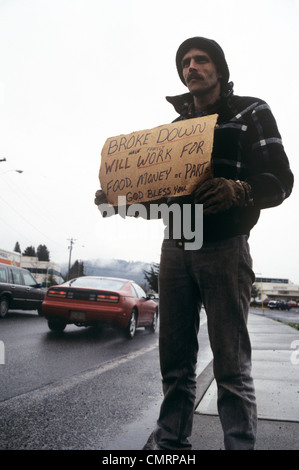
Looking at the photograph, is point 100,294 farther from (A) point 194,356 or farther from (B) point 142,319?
(A) point 194,356

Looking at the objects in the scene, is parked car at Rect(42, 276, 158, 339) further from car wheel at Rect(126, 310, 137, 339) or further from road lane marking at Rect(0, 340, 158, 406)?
road lane marking at Rect(0, 340, 158, 406)

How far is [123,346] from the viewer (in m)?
6.94

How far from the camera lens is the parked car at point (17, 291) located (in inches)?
432

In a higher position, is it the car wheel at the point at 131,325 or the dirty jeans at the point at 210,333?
the dirty jeans at the point at 210,333

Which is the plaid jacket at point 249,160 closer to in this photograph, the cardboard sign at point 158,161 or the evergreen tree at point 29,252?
the cardboard sign at point 158,161

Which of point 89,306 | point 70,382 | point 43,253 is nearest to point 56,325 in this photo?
point 89,306

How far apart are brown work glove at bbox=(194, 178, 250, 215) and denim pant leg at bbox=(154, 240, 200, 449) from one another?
35 centimetres

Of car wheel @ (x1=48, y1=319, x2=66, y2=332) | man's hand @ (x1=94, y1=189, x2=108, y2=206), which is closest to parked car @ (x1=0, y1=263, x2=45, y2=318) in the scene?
car wheel @ (x1=48, y1=319, x2=66, y2=332)

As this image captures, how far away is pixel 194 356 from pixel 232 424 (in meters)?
0.39

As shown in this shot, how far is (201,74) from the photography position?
2025mm

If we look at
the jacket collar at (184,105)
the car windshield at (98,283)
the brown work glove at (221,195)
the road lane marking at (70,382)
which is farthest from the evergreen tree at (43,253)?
the brown work glove at (221,195)

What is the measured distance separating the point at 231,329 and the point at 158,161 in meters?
0.91

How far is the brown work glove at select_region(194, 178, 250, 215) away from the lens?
161 cm
